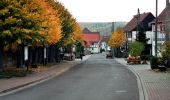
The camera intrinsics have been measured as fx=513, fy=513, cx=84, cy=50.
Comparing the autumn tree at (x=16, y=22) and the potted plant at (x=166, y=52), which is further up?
the autumn tree at (x=16, y=22)

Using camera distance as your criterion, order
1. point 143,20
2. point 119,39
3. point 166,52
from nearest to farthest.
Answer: point 166,52 < point 143,20 < point 119,39

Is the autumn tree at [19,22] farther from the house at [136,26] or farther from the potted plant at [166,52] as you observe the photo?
the house at [136,26]

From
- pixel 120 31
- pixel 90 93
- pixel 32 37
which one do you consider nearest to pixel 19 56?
pixel 32 37

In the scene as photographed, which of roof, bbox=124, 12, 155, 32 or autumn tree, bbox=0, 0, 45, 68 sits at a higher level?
roof, bbox=124, 12, 155, 32

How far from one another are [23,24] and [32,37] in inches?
56.6

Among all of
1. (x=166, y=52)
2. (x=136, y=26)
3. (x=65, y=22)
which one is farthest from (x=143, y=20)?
(x=166, y=52)

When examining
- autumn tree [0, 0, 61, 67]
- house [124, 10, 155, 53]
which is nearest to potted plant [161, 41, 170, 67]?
autumn tree [0, 0, 61, 67]

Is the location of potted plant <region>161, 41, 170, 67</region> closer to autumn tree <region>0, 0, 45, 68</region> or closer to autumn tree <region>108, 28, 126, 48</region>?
autumn tree <region>0, 0, 45, 68</region>

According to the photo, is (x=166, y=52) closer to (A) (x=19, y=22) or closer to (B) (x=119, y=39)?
(A) (x=19, y=22)

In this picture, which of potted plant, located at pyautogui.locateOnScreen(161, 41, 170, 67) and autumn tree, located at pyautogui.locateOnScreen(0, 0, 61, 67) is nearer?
autumn tree, located at pyautogui.locateOnScreen(0, 0, 61, 67)

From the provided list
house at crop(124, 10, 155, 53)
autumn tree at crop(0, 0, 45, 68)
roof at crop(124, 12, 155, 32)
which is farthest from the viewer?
roof at crop(124, 12, 155, 32)

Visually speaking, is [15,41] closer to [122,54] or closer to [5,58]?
[5,58]

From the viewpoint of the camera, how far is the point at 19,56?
1973 inches

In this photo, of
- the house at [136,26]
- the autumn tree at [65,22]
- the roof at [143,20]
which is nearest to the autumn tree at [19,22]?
the autumn tree at [65,22]
